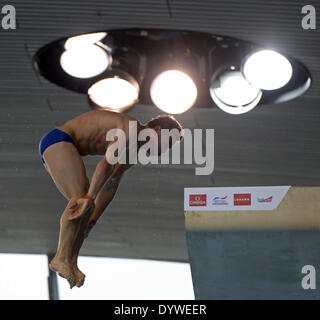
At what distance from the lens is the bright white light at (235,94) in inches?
317

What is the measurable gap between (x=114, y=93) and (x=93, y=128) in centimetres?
277

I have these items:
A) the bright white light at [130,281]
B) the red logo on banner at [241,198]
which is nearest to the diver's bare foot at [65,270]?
the red logo on banner at [241,198]

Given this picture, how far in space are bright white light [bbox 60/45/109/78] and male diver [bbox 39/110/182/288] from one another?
2.78 metres

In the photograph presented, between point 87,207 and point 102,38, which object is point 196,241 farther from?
point 102,38

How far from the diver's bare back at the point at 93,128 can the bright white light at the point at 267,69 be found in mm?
3161

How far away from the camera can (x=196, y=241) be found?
6.21 m

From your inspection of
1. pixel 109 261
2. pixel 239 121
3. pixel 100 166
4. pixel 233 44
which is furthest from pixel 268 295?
pixel 109 261

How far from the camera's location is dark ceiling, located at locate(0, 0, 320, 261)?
24.4ft

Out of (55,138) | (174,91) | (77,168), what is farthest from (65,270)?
(174,91)

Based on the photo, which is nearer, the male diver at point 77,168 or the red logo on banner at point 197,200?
the male diver at point 77,168

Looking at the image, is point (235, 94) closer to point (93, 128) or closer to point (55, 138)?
point (93, 128)

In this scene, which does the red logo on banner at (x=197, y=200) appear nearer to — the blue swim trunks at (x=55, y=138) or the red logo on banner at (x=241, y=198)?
the red logo on banner at (x=241, y=198)

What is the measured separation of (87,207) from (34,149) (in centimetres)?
693

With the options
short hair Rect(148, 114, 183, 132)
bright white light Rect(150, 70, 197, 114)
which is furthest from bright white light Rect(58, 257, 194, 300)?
short hair Rect(148, 114, 183, 132)
